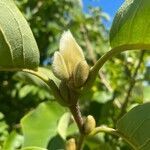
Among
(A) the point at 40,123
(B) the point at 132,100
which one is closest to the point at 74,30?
(B) the point at 132,100

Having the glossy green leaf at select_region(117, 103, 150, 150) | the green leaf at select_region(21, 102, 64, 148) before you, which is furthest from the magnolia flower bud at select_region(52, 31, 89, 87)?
the green leaf at select_region(21, 102, 64, 148)

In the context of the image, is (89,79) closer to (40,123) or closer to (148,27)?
(148,27)

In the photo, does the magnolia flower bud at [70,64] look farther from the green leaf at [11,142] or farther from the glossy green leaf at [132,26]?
the green leaf at [11,142]

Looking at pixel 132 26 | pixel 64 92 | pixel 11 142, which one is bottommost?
pixel 11 142

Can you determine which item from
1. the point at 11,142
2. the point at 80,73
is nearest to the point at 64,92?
the point at 80,73

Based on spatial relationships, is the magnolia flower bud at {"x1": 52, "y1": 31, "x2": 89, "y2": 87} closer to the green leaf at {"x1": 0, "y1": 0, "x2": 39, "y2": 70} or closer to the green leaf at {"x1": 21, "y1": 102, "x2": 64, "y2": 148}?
the green leaf at {"x1": 0, "y1": 0, "x2": 39, "y2": 70}

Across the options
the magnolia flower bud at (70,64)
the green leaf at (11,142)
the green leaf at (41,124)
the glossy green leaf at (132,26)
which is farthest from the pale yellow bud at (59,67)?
the green leaf at (11,142)

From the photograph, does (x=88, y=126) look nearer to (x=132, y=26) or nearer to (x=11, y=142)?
(x=132, y=26)
